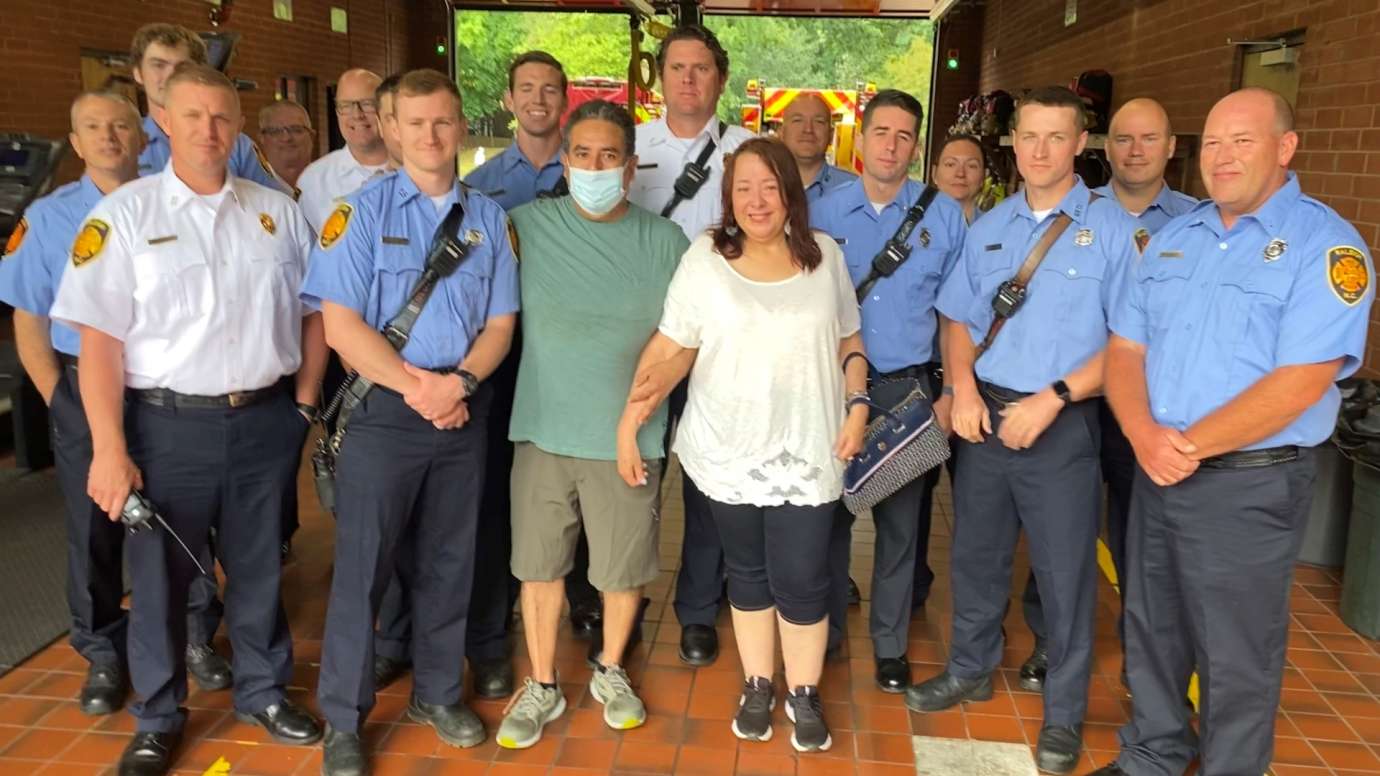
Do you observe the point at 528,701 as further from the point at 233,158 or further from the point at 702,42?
the point at 702,42

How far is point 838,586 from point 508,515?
3.67 feet

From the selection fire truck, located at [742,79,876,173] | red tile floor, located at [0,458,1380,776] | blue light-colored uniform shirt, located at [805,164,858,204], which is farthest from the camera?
fire truck, located at [742,79,876,173]

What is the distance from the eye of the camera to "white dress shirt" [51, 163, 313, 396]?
2.57 m

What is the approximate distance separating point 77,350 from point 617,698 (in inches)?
74.4

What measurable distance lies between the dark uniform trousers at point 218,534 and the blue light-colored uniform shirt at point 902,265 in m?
1.76

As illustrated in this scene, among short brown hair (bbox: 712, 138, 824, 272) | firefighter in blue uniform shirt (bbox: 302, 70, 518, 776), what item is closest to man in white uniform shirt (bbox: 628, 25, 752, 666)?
short brown hair (bbox: 712, 138, 824, 272)

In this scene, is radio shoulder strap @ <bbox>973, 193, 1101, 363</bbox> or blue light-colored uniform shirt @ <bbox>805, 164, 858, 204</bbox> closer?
radio shoulder strap @ <bbox>973, 193, 1101, 363</bbox>

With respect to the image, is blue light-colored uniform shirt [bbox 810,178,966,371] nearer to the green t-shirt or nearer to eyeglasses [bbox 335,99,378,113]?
the green t-shirt

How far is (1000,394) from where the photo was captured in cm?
293

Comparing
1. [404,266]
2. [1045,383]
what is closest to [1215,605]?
[1045,383]

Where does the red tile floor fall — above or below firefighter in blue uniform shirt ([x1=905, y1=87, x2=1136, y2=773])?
below

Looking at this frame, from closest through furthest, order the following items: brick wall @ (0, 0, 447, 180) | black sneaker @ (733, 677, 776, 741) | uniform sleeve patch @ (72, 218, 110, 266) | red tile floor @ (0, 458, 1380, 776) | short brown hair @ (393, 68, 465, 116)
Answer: uniform sleeve patch @ (72, 218, 110, 266)
short brown hair @ (393, 68, 465, 116)
red tile floor @ (0, 458, 1380, 776)
black sneaker @ (733, 677, 776, 741)
brick wall @ (0, 0, 447, 180)

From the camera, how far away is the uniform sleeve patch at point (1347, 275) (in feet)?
7.55

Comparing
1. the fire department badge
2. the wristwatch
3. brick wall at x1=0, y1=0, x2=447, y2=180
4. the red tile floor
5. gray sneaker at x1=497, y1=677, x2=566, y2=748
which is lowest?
the red tile floor
